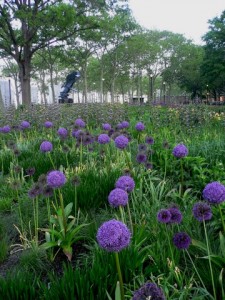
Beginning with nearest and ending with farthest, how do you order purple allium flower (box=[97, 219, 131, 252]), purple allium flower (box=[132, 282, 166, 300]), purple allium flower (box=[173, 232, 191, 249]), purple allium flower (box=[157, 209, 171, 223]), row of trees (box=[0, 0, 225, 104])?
purple allium flower (box=[132, 282, 166, 300])
purple allium flower (box=[97, 219, 131, 252])
purple allium flower (box=[173, 232, 191, 249])
purple allium flower (box=[157, 209, 171, 223])
row of trees (box=[0, 0, 225, 104])

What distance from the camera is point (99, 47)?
124 ft

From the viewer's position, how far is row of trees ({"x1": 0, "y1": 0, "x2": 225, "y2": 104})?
69.8 ft

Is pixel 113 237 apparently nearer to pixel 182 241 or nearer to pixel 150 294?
pixel 150 294

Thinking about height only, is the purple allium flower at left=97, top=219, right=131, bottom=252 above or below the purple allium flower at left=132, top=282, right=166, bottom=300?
above

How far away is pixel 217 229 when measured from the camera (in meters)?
2.90

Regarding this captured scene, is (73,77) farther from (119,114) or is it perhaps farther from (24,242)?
(24,242)

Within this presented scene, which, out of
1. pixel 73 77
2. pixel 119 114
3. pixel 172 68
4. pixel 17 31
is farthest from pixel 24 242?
pixel 172 68

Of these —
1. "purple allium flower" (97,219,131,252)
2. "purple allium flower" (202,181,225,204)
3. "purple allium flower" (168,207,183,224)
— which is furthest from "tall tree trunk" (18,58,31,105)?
"purple allium flower" (97,219,131,252)

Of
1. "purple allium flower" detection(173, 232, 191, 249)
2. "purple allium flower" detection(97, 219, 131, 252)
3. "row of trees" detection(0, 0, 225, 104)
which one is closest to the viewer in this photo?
"purple allium flower" detection(97, 219, 131, 252)

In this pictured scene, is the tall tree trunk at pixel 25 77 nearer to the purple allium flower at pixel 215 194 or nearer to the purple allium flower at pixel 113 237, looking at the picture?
the purple allium flower at pixel 215 194

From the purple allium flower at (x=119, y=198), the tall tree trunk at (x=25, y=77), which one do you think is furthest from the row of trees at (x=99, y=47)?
the purple allium flower at (x=119, y=198)

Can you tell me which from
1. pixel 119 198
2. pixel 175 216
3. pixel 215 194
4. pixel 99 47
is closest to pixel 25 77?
pixel 99 47

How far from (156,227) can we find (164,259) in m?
0.52

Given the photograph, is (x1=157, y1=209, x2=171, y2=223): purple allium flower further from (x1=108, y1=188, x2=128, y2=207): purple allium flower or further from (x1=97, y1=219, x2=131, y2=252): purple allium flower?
(x1=97, y1=219, x2=131, y2=252): purple allium flower
